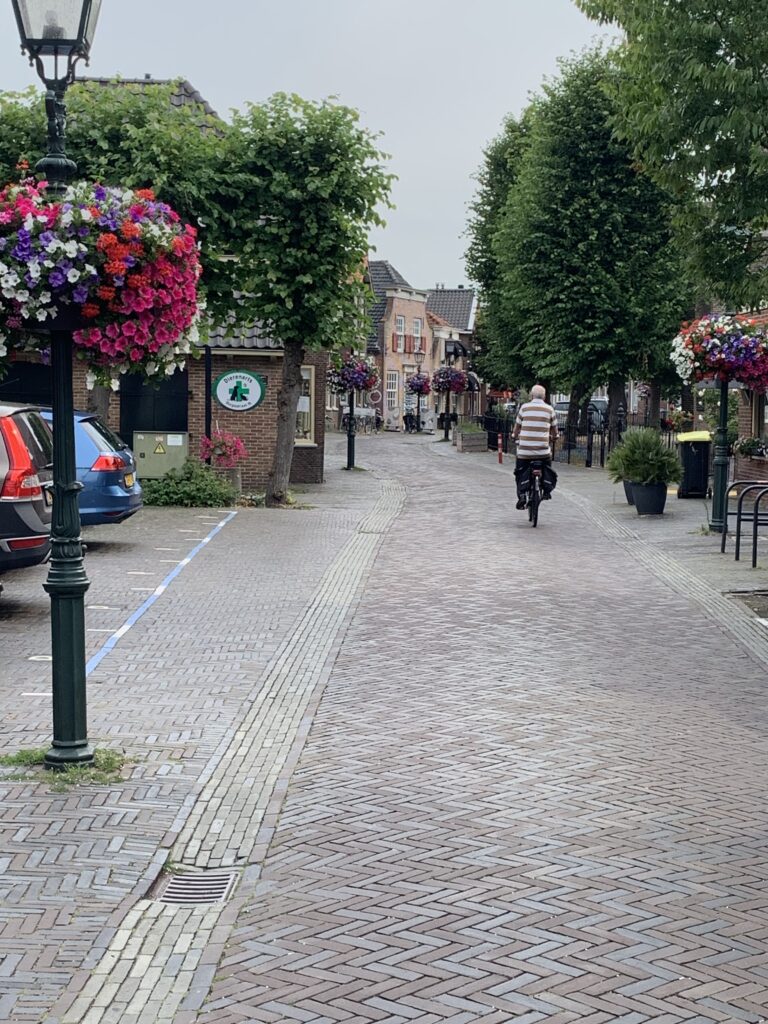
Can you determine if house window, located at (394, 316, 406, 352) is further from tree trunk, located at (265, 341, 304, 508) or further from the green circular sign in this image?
tree trunk, located at (265, 341, 304, 508)

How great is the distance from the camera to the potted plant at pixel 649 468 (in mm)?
20750

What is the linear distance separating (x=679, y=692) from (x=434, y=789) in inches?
112

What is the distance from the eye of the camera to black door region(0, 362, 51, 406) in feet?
84.9

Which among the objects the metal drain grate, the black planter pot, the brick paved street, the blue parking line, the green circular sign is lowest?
the blue parking line

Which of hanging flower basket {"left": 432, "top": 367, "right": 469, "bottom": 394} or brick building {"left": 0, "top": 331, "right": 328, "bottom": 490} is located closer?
brick building {"left": 0, "top": 331, "right": 328, "bottom": 490}

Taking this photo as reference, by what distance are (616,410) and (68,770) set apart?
106 feet

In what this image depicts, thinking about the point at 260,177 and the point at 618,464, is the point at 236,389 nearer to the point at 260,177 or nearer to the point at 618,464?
the point at 260,177

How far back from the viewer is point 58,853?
209 inches

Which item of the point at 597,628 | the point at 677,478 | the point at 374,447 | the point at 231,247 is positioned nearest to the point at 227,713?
the point at 597,628

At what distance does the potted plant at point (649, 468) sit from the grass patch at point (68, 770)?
1516 centimetres

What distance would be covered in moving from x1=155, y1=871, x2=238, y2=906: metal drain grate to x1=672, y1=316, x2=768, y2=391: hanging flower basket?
13417 millimetres

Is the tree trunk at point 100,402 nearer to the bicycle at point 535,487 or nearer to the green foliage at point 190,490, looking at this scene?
the green foliage at point 190,490

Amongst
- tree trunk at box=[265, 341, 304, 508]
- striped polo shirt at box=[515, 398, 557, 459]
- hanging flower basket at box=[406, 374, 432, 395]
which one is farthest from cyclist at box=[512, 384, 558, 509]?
hanging flower basket at box=[406, 374, 432, 395]

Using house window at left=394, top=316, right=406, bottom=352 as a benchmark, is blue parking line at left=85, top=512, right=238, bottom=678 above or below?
below
